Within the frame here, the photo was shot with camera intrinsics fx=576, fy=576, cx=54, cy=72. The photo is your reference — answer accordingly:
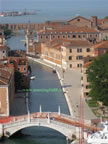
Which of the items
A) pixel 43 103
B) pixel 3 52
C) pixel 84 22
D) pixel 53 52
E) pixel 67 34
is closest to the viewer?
pixel 43 103

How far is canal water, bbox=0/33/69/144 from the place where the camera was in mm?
25406

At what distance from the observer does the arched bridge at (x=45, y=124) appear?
2517 cm

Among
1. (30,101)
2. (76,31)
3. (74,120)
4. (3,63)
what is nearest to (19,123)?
(74,120)

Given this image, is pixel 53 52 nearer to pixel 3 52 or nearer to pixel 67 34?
pixel 3 52

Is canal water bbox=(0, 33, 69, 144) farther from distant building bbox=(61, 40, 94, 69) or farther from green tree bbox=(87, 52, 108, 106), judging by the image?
green tree bbox=(87, 52, 108, 106)

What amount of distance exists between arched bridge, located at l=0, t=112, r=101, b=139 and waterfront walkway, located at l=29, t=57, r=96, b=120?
6.42ft

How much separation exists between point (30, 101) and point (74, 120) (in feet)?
24.4

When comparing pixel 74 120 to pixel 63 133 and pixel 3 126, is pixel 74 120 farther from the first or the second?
pixel 3 126

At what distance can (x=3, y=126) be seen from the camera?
1011 inches

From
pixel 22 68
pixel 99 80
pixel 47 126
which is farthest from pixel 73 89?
pixel 47 126

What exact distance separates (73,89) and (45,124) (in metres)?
10.7

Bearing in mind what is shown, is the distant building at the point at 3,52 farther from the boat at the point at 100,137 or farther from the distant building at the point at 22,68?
the boat at the point at 100,137

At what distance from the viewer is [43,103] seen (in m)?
32.6

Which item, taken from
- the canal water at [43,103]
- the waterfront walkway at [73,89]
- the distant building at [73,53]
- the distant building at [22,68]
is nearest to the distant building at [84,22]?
the canal water at [43,103]
